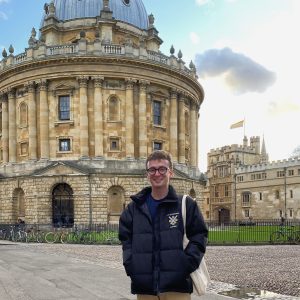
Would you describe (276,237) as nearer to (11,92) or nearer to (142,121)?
(142,121)

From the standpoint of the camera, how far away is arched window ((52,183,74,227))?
43875 mm

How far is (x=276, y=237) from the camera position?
28125 mm

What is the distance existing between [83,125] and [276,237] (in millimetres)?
21990

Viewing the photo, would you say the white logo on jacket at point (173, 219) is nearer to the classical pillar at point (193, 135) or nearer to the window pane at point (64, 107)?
the window pane at point (64, 107)

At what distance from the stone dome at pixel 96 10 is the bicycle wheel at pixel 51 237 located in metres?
29.0

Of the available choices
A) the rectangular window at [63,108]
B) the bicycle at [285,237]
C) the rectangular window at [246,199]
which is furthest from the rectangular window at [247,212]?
the bicycle at [285,237]

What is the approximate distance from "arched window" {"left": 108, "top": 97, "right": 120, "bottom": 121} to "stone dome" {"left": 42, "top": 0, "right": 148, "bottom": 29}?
38.5 ft

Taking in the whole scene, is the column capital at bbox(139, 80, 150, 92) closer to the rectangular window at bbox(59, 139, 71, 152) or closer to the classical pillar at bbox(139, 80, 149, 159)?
the classical pillar at bbox(139, 80, 149, 159)

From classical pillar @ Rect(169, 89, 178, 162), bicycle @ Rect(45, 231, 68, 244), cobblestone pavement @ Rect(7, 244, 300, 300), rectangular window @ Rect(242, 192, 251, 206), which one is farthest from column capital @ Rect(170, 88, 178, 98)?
rectangular window @ Rect(242, 192, 251, 206)

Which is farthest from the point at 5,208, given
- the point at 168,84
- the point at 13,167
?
the point at 168,84

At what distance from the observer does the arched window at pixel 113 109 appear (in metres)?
45.4

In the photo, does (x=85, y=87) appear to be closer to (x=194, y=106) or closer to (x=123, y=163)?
(x=123, y=163)

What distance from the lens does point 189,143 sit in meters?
52.2

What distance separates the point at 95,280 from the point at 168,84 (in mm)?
36521
